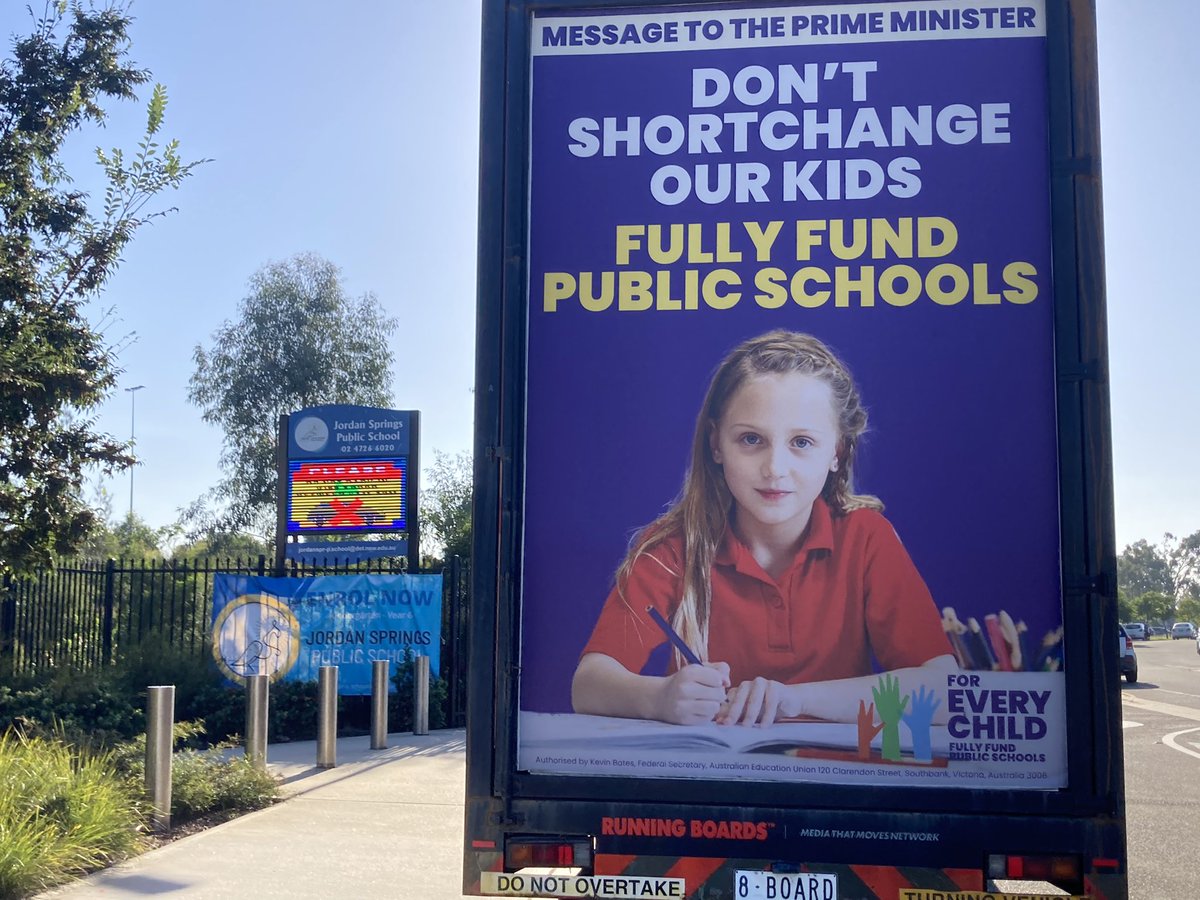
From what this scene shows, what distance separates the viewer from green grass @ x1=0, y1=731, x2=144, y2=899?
7176 mm

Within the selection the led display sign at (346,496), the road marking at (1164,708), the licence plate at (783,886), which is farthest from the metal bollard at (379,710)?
the road marking at (1164,708)

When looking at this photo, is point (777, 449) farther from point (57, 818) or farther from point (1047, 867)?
point (57, 818)

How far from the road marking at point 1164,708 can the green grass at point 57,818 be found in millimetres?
16721

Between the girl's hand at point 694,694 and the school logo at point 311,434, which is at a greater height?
the school logo at point 311,434

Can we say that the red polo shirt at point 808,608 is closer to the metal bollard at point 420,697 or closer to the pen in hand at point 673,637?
the pen in hand at point 673,637

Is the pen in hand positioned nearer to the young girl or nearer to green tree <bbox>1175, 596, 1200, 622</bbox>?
the young girl

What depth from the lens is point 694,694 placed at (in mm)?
4340

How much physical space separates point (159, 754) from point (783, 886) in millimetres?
5958

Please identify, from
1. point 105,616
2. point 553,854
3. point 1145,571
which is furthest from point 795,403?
point 1145,571

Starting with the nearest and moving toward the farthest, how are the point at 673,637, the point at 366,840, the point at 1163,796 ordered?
the point at 673,637, the point at 366,840, the point at 1163,796

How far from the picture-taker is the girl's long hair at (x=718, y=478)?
4.39 meters

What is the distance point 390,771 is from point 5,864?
5.29 m

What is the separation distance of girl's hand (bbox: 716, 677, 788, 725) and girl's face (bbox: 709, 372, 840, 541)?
508 millimetres

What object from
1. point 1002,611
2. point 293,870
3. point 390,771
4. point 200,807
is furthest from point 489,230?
point 390,771
